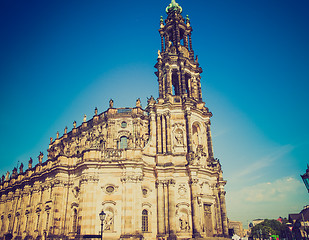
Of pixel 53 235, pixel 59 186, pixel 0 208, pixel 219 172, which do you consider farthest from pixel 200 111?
pixel 0 208

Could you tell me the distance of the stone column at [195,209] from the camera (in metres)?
30.0

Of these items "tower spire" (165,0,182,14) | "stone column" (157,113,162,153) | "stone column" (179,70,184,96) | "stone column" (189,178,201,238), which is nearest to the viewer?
"stone column" (189,178,201,238)

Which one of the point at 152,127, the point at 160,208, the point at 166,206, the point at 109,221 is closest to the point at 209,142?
the point at 152,127

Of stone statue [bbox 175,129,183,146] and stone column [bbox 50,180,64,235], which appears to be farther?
stone statue [bbox 175,129,183,146]

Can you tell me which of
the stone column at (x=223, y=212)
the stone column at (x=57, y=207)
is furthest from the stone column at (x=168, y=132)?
the stone column at (x=57, y=207)

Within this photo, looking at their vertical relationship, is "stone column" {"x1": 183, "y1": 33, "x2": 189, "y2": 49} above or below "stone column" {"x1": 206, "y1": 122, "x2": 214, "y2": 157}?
above

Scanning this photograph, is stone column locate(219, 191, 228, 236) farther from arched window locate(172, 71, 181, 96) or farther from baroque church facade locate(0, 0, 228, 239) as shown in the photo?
arched window locate(172, 71, 181, 96)

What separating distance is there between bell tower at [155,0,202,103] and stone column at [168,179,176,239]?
11.7m

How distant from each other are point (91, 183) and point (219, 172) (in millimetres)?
19239

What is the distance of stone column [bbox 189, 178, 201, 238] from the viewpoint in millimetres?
29984

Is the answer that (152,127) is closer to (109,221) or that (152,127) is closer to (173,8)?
(109,221)

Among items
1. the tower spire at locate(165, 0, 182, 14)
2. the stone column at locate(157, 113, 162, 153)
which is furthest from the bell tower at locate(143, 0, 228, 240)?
the tower spire at locate(165, 0, 182, 14)

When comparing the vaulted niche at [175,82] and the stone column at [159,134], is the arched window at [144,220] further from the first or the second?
the vaulted niche at [175,82]

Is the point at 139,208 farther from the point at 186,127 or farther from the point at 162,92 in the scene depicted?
the point at 162,92
